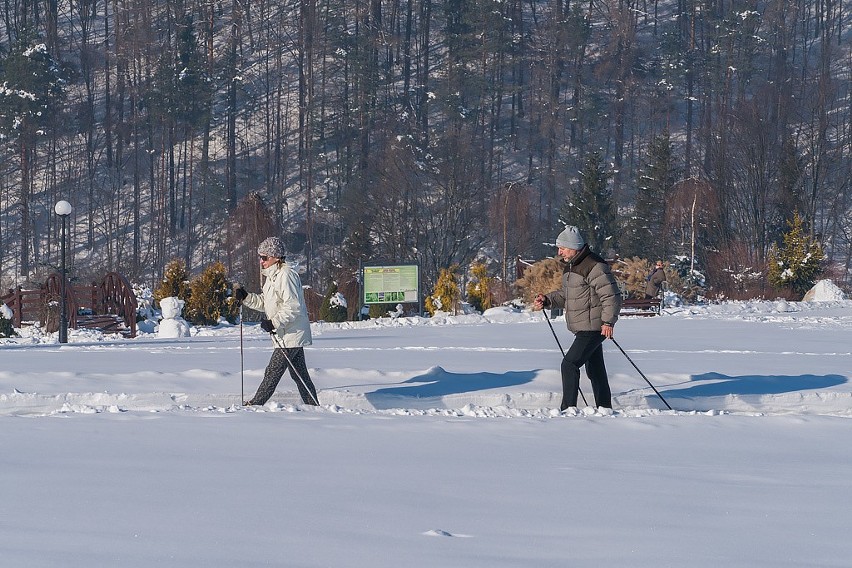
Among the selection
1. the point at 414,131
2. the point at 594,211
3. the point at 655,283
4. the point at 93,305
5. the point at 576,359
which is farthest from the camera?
the point at 414,131

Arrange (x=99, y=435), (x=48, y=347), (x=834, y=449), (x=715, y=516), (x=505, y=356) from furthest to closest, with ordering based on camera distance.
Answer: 1. (x=48, y=347)
2. (x=505, y=356)
3. (x=834, y=449)
4. (x=99, y=435)
5. (x=715, y=516)

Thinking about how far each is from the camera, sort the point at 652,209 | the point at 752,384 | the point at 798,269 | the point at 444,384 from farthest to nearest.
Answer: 1. the point at 652,209
2. the point at 798,269
3. the point at 752,384
4. the point at 444,384

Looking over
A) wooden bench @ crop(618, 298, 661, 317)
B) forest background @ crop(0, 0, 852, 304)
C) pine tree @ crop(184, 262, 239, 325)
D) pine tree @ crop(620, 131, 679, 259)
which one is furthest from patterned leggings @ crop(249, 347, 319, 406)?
pine tree @ crop(620, 131, 679, 259)

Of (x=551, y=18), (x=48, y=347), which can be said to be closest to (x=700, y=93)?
(x=551, y=18)

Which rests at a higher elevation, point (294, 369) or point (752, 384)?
point (294, 369)

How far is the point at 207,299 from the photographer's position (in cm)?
2825

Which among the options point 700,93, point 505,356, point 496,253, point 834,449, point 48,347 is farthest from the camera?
point 700,93

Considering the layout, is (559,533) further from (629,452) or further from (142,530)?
(629,452)

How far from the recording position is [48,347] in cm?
1620

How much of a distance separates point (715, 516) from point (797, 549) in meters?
0.57

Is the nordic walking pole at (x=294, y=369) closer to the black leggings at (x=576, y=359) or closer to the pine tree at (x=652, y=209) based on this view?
the black leggings at (x=576, y=359)

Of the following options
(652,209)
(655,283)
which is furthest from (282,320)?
(652,209)

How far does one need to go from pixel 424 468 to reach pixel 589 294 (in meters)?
3.19

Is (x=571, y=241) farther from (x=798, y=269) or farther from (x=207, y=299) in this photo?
(x=798, y=269)
